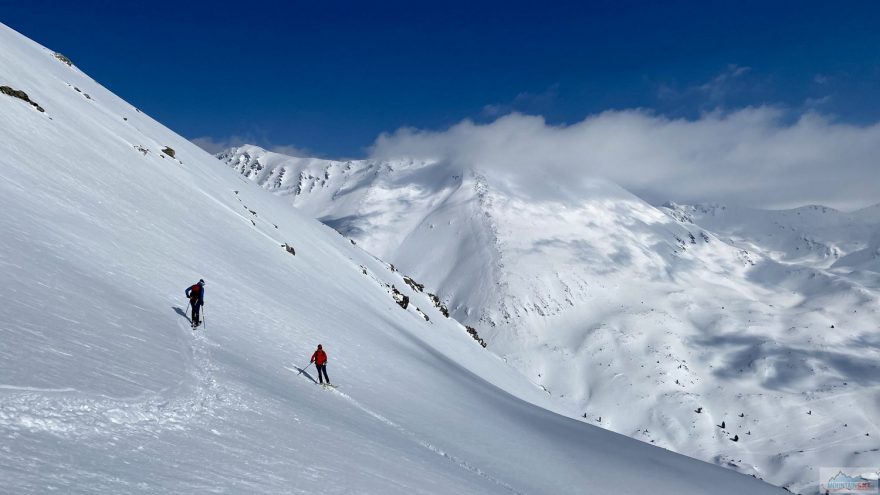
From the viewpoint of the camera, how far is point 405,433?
19.5 meters

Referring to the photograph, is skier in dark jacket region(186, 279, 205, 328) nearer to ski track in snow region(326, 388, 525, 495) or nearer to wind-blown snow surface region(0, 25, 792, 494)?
wind-blown snow surface region(0, 25, 792, 494)

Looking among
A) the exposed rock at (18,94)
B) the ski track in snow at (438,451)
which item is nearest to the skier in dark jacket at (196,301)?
the ski track in snow at (438,451)

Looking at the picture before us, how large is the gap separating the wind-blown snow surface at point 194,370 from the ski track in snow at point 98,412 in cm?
4

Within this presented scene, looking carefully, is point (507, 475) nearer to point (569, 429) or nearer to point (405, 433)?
point (405, 433)

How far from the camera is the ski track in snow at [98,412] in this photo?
8961mm

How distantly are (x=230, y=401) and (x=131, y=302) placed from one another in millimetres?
6275

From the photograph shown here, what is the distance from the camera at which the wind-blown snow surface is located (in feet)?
32.2

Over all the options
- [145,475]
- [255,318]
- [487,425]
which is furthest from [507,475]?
[145,475]

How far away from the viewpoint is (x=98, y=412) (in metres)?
10.2

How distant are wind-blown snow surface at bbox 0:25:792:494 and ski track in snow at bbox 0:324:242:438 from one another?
1.4 inches

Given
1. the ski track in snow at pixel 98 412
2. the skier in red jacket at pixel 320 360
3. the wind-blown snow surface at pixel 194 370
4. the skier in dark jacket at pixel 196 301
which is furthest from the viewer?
the skier in red jacket at pixel 320 360

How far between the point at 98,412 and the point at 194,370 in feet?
15.3

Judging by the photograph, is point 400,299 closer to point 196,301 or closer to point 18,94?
point 18,94

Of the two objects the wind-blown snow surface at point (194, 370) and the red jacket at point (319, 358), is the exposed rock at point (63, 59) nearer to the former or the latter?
the wind-blown snow surface at point (194, 370)
